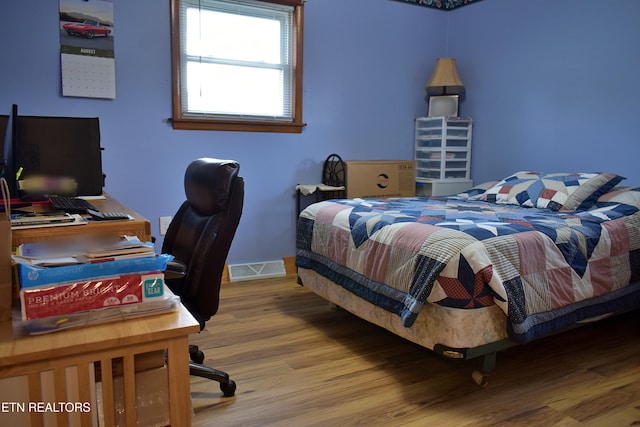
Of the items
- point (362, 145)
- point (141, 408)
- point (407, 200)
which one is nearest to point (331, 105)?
point (362, 145)

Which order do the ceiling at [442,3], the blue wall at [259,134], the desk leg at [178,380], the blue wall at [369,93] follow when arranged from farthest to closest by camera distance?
the ceiling at [442,3] < the blue wall at [369,93] < the blue wall at [259,134] < the desk leg at [178,380]

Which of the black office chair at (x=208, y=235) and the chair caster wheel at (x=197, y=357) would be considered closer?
the black office chair at (x=208, y=235)

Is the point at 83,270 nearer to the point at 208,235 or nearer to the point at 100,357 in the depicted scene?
the point at 100,357

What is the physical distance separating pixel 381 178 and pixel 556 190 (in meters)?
1.42

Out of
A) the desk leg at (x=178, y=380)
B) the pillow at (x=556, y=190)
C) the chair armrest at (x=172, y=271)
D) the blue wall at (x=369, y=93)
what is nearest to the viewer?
the desk leg at (x=178, y=380)

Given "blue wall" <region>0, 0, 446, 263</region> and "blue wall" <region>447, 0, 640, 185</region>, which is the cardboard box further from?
"blue wall" <region>447, 0, 640, 185</region>

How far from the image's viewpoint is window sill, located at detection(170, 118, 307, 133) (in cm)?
343

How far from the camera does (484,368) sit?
205 centimetres

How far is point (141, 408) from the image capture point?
914 mm

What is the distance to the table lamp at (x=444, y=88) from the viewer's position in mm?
4195

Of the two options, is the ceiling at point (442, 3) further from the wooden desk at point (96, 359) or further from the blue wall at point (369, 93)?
the wooden desk at point (96, 359)

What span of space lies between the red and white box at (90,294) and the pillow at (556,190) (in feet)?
8.63

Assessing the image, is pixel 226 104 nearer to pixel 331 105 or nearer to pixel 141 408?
pixel 331 105

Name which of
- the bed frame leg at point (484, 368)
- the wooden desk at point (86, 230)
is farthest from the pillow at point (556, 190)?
the wooden desk at point (86, 230)
